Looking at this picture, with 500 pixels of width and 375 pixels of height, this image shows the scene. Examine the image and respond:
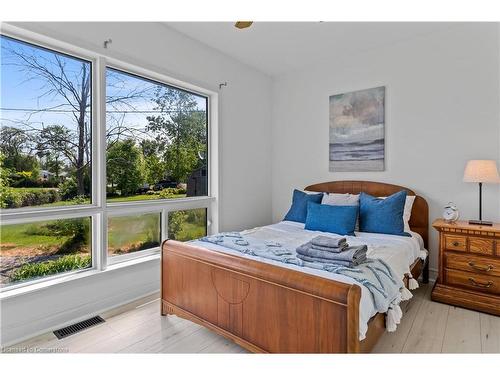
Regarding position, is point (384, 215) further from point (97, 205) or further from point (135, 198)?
point (97, 205)

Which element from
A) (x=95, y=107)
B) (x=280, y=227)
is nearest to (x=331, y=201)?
(x=280, y=227)

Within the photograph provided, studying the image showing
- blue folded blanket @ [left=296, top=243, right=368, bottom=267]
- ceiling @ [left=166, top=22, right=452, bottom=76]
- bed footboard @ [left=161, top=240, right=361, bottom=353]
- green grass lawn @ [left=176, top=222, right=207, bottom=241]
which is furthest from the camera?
green grass lawn @ [left=176, top=222, right=207, bottom=241]

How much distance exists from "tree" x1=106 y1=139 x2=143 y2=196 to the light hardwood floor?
1146 mm

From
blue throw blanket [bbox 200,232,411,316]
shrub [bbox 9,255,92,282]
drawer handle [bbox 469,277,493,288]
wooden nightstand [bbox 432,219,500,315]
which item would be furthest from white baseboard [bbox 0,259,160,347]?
drawer handle [bbox 469,277,493,288]

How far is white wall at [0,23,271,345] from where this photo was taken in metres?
2.16

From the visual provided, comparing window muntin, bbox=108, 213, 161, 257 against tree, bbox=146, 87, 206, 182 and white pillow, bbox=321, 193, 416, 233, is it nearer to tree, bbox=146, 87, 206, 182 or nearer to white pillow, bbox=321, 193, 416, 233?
tree, bbox=146, 87, 206, 182

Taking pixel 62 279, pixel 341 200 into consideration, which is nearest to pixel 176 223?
pixel 62 279

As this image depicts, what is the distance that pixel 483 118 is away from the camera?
112 inches

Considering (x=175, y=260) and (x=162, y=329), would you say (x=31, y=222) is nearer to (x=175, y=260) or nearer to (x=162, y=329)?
(x=175, y=260)

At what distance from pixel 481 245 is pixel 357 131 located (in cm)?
177

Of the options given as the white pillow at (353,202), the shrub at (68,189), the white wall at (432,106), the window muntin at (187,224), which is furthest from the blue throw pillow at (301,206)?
the shrub at (68,189)

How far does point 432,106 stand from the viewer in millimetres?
3133

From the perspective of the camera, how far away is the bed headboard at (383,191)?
3.18 m
